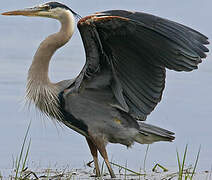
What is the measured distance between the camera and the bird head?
6.82m

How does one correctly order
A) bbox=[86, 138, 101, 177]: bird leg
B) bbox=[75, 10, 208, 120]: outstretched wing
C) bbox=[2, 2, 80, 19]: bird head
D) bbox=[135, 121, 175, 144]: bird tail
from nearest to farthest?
Result: bbox=[75, 10, 208, 120]: outstretched wing → bbox=[86, 138, 101, 177]: bird leg → bbox=[2, 2, 80, 19]: bird head → bbox=[135, 121, 175, 144]: bird tail

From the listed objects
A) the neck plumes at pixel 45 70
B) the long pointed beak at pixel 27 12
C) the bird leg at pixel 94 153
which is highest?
the long pointed beak at pixel 27 12

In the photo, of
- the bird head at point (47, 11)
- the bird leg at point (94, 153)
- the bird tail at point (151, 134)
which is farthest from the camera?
the bird tail at point (151, 134)

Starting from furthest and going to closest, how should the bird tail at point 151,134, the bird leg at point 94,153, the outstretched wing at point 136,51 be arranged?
the bird tail at point 151,134
the bird leg at point 94,153
the outstretched wing at point 136,51

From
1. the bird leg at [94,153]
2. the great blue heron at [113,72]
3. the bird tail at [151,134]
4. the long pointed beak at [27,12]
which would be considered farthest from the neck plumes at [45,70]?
the bird tail at [151,134]

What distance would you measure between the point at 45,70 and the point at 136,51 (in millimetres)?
1410

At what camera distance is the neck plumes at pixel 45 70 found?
6.54m

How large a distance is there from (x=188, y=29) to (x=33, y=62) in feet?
7.11

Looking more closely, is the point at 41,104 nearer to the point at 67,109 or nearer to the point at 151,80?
the point at 67,109

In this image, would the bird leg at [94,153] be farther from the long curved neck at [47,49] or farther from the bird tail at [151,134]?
the long curved neck at [47,49]

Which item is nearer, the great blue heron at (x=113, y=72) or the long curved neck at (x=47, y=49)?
the great blue heron at (x=113, y=72)

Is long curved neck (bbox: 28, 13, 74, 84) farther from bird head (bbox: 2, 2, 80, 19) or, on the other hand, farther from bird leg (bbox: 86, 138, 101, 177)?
bird leg (bbox: 86, 138, 101, 177)

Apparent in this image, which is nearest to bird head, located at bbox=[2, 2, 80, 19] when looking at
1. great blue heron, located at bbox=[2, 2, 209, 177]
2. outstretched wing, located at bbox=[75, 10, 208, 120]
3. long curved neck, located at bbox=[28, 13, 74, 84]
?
great blue heron, located at bbox=[2, 2, 209, 177]

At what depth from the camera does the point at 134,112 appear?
21.4 feet
